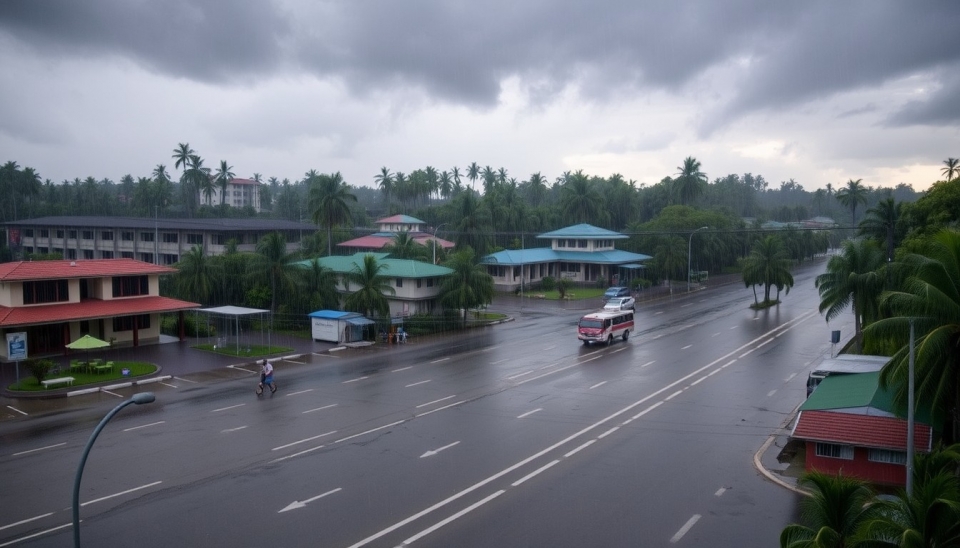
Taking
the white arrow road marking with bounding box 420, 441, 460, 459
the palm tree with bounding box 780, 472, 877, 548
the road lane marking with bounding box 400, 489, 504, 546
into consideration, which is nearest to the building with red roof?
the white arrow road marking with bounding box 420, 441, 460, 459

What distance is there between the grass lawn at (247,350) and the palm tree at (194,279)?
26.6 ft

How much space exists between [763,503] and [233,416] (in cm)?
1734

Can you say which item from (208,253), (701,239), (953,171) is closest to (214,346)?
(208,253)

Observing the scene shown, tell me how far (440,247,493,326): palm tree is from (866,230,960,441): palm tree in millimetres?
31854

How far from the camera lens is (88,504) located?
1611 cm

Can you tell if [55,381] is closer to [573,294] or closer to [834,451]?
[834,451]

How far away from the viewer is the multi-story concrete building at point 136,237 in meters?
79.1

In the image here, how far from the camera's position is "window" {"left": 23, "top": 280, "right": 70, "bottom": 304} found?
119 feet

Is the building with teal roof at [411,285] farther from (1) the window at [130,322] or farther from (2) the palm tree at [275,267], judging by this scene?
(1) the window at [130,322]

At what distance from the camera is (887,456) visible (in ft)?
60.7

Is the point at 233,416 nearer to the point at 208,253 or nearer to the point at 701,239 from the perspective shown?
the point at 208,253

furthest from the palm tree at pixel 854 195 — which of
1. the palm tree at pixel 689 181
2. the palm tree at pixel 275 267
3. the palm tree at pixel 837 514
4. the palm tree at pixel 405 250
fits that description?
the palm tree at pixel 837 514

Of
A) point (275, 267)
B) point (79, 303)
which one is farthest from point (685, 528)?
point (275, 267)

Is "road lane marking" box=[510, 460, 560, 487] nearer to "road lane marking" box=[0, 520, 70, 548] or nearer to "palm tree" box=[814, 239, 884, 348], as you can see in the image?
"road lane marking" box=[0, 520, 70, 548]
